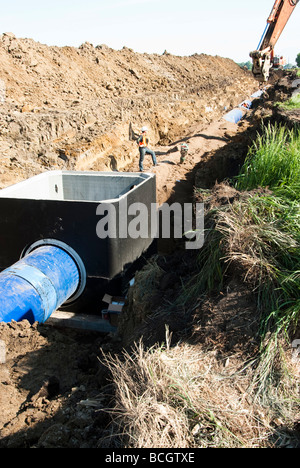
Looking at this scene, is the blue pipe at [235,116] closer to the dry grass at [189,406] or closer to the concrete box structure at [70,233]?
the concrete box structure at [70,233]

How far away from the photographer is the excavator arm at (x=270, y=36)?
15.3 m

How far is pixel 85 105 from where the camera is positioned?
52.8 feet

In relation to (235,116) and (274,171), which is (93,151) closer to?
(274,171)

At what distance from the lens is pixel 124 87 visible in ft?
73.8

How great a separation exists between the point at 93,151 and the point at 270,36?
9922 mm

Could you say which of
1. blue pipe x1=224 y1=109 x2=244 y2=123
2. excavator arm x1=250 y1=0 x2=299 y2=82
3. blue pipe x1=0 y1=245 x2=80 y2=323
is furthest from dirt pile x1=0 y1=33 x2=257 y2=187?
excavator arm x1=250 y1=0 x2=299 y2=82

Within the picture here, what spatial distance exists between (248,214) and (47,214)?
3814 mm

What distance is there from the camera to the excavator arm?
50.2 ft

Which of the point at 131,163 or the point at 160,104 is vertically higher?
the point at 160,104

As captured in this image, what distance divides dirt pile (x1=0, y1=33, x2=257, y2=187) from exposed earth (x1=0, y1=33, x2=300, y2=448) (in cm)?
6

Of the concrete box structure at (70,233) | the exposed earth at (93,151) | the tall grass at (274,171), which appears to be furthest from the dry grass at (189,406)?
the concrete box structure at (70,233)

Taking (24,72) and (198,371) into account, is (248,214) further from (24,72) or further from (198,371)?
(24,72)

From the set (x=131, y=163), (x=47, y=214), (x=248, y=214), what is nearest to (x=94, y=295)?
(x=47, y=214)

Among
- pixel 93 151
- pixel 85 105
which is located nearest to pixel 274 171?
pixel 93 151
